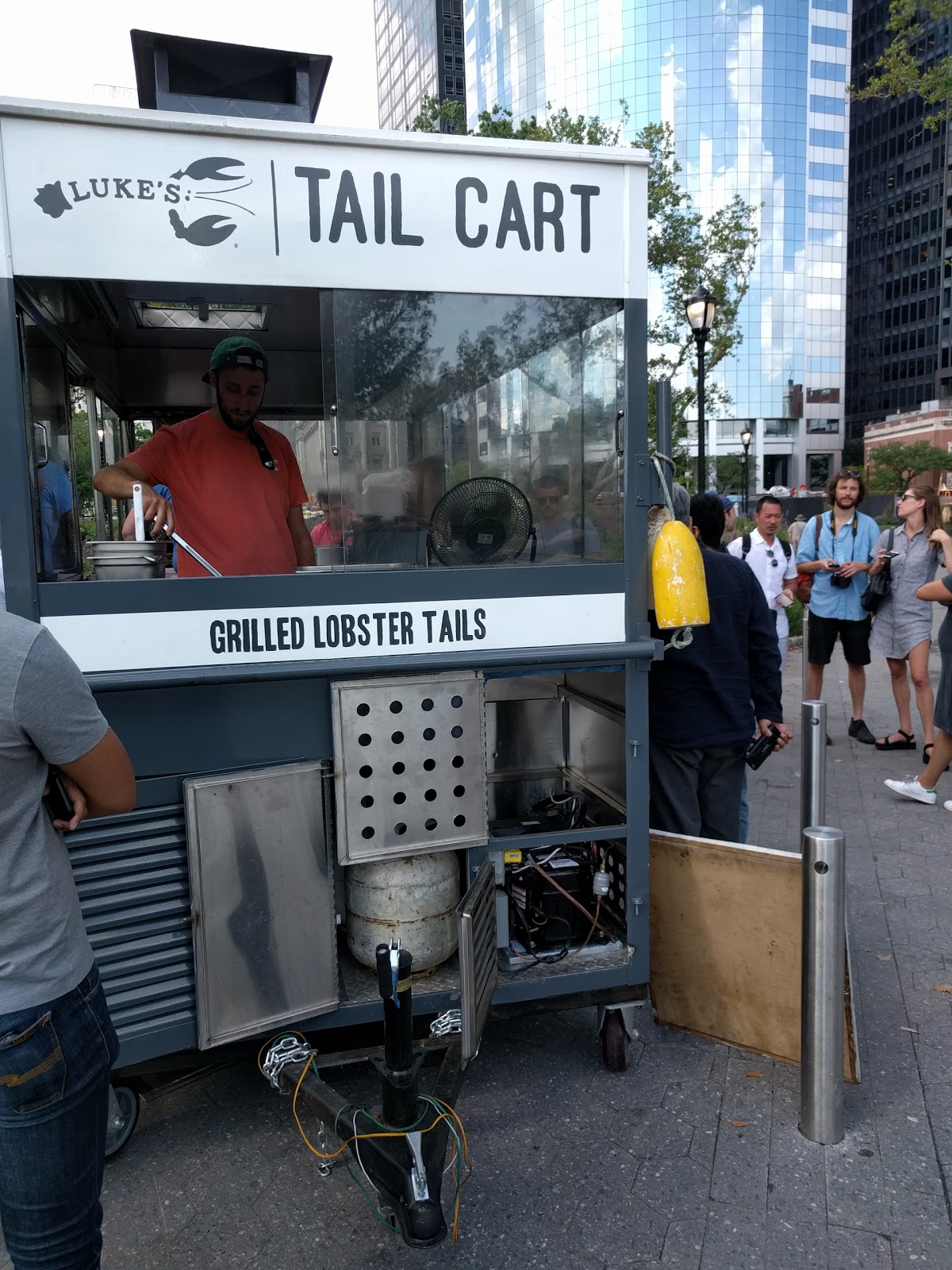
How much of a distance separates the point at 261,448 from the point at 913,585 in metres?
5.15

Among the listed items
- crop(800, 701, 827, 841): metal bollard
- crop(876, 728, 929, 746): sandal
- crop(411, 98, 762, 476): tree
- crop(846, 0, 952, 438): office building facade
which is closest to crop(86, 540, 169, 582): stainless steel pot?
crop(800, 701, 827, 841): metal bollard

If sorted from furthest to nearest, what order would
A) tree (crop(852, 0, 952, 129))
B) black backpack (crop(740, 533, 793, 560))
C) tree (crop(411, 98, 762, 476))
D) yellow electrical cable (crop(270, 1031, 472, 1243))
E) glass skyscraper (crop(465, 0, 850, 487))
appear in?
glass skyscraper (crop(465, 0, 850, 487)), tree (crop(411, 98, 762, 476)), tree (crop(852, 0, 952, 129)), black backpack (crop(740, 533, 793, 560)), yellow electrical cable (crop(270, 1031, 472, 1243))

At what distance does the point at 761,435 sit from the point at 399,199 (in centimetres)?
8711

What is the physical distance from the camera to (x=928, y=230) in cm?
8225

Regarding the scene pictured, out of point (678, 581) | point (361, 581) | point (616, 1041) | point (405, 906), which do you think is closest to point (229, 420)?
point (361, 581)

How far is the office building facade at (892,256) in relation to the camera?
81312 mm

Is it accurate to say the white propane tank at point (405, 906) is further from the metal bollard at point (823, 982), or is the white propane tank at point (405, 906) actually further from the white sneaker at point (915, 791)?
the white sneaker at point (915, 791)

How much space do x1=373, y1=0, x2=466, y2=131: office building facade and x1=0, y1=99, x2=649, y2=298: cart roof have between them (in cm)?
9572

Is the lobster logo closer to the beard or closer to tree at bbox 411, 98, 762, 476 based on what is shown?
the beard

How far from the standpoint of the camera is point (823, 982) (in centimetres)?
279

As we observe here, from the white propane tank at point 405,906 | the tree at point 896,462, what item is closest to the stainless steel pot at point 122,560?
the white propane tank at point 405,906

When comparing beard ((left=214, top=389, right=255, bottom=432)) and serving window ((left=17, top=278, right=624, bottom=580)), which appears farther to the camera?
beard ((left=214, top=389, right=255, bottom=432))

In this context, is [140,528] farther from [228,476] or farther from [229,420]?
[229,420]

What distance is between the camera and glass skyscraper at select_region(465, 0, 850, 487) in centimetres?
6906
